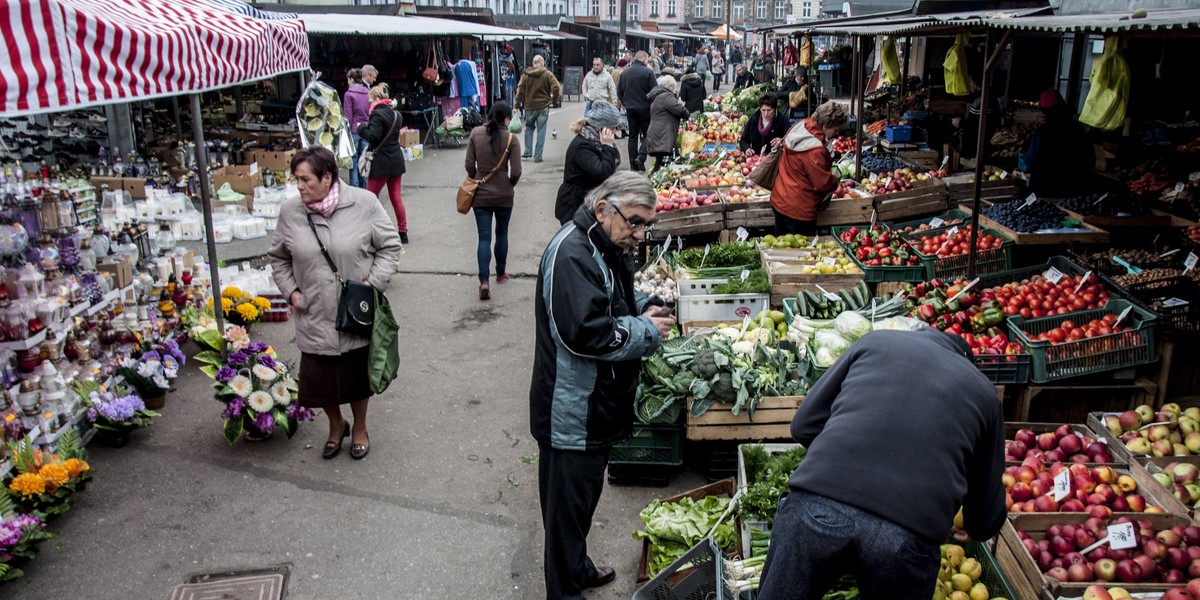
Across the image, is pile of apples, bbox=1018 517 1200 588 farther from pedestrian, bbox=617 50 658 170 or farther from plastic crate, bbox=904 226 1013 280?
pedestrian, bbox=617 50 658 170

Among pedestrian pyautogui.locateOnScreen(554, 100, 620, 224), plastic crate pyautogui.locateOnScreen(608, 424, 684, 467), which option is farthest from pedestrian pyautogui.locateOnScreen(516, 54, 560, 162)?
plastic crate pyautogui.locateOnScreen(608, 424, 684, 467)

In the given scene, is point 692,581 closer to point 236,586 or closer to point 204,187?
point 236,586

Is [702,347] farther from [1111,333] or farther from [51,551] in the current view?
[51,551]

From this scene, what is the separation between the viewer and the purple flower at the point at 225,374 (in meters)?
5.51

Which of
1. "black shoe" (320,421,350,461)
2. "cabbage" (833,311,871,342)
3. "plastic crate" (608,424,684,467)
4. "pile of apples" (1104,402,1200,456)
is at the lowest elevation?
"black shoe" (320,421,350,461)

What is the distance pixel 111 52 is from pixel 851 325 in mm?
4184

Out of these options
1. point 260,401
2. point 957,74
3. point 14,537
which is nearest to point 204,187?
point 260,401

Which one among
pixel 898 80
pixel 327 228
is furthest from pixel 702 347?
pixel 898 80

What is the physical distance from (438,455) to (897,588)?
3447 mm

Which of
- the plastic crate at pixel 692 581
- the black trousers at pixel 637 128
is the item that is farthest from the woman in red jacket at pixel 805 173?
the black trousers at pixel 637 128

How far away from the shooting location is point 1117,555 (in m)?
3.70

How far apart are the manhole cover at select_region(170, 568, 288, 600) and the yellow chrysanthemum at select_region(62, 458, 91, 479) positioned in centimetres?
103

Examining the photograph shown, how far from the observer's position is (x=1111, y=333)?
533cm

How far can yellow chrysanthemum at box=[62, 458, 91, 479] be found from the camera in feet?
15.5
